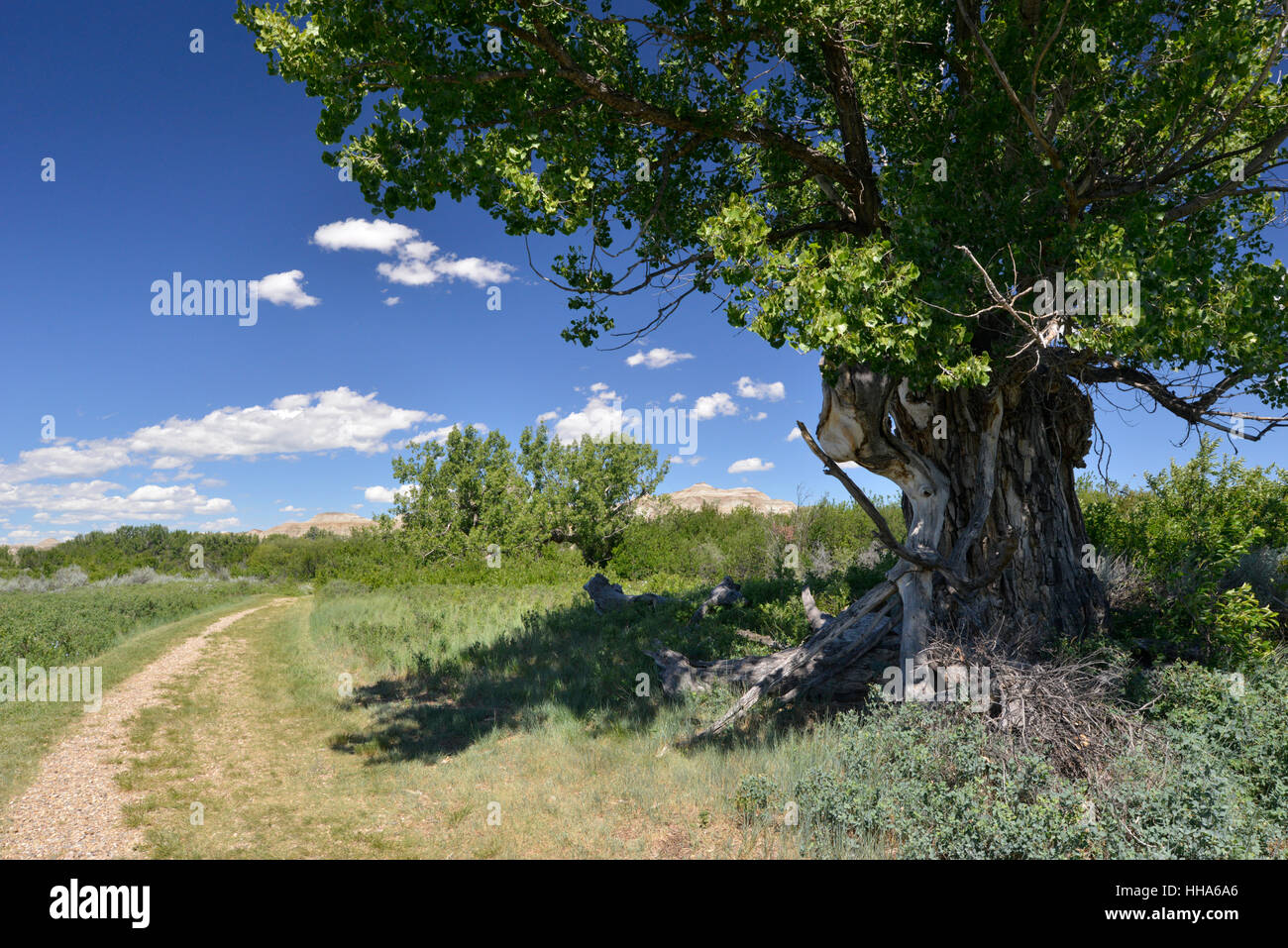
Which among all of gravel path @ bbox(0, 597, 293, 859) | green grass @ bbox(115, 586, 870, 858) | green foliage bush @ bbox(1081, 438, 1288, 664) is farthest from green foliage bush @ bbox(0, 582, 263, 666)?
green foliage bush @ bbox(1081, 438, 1288, 664)

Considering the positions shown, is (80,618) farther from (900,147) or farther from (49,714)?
(900,147)

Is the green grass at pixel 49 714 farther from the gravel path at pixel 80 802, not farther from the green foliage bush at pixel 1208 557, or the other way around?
the green foliage bush at pixel 1208 557

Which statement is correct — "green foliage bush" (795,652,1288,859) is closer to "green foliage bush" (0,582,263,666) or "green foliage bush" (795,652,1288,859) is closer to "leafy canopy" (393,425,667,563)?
"green foliage bush" (0,582,263,666)

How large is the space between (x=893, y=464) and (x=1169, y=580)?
396cm

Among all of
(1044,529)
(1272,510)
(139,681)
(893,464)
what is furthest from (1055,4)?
(139,681)

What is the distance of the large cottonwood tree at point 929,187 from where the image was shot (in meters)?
5.69

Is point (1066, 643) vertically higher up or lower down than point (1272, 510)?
lower down

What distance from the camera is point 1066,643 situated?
732cm

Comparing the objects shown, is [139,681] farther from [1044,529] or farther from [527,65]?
[1044,529]

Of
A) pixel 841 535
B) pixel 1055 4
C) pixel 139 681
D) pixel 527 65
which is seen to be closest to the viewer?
pixel 1055 4

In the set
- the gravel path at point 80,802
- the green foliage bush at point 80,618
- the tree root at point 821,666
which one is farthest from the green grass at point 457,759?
the green foliage bush at point 80,618

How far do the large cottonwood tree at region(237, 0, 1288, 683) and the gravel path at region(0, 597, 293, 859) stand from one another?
6.61 meters

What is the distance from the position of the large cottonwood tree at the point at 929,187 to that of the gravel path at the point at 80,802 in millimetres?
6614

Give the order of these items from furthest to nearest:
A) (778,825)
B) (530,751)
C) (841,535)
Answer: (841,535)
(530,751)
(778,825)
